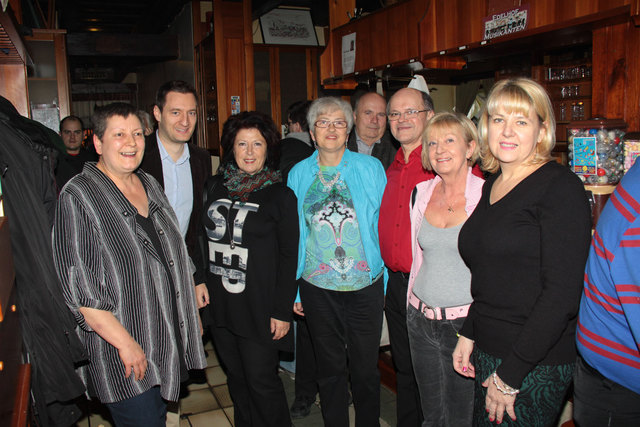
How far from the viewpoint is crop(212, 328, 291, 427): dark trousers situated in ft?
7.79

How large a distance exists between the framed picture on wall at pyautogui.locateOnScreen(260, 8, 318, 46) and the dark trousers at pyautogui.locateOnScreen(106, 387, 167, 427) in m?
7.06

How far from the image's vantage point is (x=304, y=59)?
27.1ft

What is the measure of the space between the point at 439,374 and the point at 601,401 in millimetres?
714

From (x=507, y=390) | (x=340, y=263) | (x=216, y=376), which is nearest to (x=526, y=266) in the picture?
(x=507, y=390)

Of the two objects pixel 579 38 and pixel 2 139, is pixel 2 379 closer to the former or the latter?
pixel 2 139

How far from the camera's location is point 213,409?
3199mm

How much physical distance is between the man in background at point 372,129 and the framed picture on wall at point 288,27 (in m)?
5.08

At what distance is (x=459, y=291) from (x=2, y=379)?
1568mm

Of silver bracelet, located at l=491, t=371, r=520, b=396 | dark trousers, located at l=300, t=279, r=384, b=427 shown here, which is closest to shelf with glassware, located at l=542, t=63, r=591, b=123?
dark trousers, located at l=300, t=279, r=384, b=427

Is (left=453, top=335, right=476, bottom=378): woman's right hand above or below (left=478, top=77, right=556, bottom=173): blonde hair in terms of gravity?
below

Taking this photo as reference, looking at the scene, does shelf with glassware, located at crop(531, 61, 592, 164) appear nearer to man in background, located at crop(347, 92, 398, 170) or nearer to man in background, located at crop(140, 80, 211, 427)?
man in background, located at crop(347, 92, 398, 170)

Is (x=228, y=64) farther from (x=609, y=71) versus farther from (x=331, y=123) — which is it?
(x=609, y=71)

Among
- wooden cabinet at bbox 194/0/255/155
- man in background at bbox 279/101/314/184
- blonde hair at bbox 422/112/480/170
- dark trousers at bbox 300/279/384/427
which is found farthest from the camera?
wooden cabinet at bbox 194/0/255/155

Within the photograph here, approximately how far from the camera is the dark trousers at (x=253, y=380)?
238 centimetres
